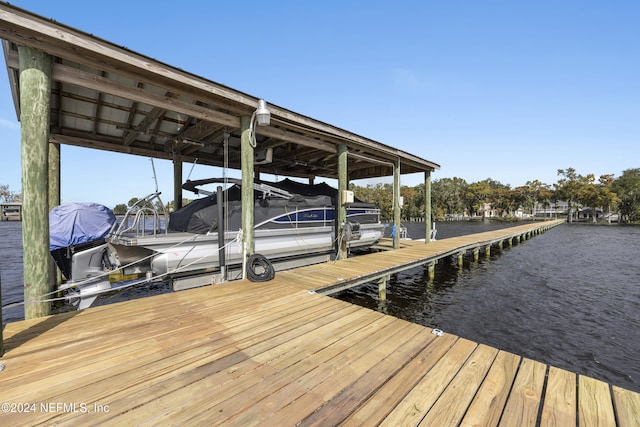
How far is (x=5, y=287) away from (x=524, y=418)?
1428 cm

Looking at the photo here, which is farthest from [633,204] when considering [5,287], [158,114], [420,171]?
[5,287]

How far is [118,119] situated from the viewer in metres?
6.30

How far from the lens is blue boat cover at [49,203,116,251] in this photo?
4.86 m

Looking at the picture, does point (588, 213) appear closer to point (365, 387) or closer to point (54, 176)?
point (365, 387)

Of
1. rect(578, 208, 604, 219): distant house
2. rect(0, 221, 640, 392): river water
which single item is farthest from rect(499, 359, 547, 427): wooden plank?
rect(578, 208, 604, 219): distant house

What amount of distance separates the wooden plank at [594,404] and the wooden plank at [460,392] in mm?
596

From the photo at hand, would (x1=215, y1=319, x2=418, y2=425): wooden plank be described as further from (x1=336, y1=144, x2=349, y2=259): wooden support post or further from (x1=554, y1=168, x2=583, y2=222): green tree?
(x1=554, y1=168, x2=583, y2=222): green tree

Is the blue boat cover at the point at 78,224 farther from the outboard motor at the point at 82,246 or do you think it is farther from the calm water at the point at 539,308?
the calm water at the point at 539,308

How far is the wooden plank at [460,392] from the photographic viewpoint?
183cm

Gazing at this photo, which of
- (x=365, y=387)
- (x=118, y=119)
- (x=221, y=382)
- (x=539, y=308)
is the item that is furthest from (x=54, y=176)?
(x=539, y=308)

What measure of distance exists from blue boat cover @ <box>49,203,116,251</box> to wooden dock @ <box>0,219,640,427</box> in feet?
7.08

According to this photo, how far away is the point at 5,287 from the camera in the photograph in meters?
9.29

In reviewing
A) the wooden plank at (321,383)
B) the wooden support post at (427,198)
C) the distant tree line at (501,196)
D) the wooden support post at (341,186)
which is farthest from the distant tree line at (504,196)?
the wooden plank at (321,383)

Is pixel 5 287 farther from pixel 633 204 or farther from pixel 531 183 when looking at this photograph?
pixel 531 183
